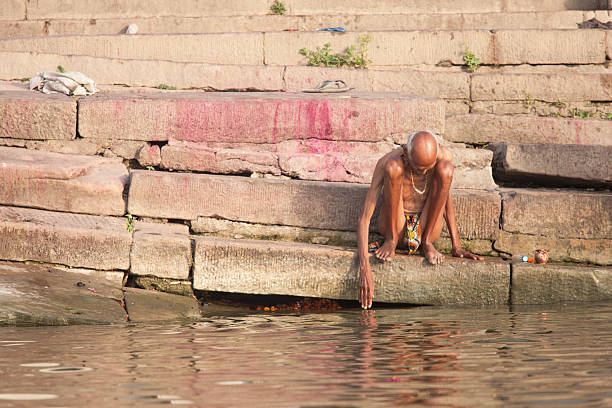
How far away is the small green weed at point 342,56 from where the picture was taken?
8992 mm

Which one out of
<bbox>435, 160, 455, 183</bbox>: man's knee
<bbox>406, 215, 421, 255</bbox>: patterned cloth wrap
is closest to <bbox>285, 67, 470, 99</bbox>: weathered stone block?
<bbox>406, 215, 421, 255</bbox>: patterned cloth wrap

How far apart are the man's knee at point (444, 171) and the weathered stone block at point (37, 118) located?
3.34 meters

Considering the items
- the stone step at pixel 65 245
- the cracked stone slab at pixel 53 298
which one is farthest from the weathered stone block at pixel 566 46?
the cracked stone slab at pixel 53 298

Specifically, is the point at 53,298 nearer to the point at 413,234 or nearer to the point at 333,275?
the point at 333,275

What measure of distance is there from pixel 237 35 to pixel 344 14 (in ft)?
5.92

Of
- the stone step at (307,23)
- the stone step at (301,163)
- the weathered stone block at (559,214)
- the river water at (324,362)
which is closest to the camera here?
the river water at (324,362)

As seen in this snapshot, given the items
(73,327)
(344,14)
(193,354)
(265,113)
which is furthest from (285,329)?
(344,14)

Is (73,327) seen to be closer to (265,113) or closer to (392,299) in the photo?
(392,299)

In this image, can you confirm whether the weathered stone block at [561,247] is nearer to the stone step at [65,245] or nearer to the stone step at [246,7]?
the stone step at [65,245]

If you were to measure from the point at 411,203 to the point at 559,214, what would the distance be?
3.84 feet

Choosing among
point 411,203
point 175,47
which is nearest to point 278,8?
point 175,47

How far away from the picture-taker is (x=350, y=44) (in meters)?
9.08

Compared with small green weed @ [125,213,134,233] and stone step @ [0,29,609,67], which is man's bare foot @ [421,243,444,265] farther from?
stone step @ [0,29,609,67]

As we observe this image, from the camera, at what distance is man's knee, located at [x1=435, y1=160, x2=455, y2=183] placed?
529 cm
